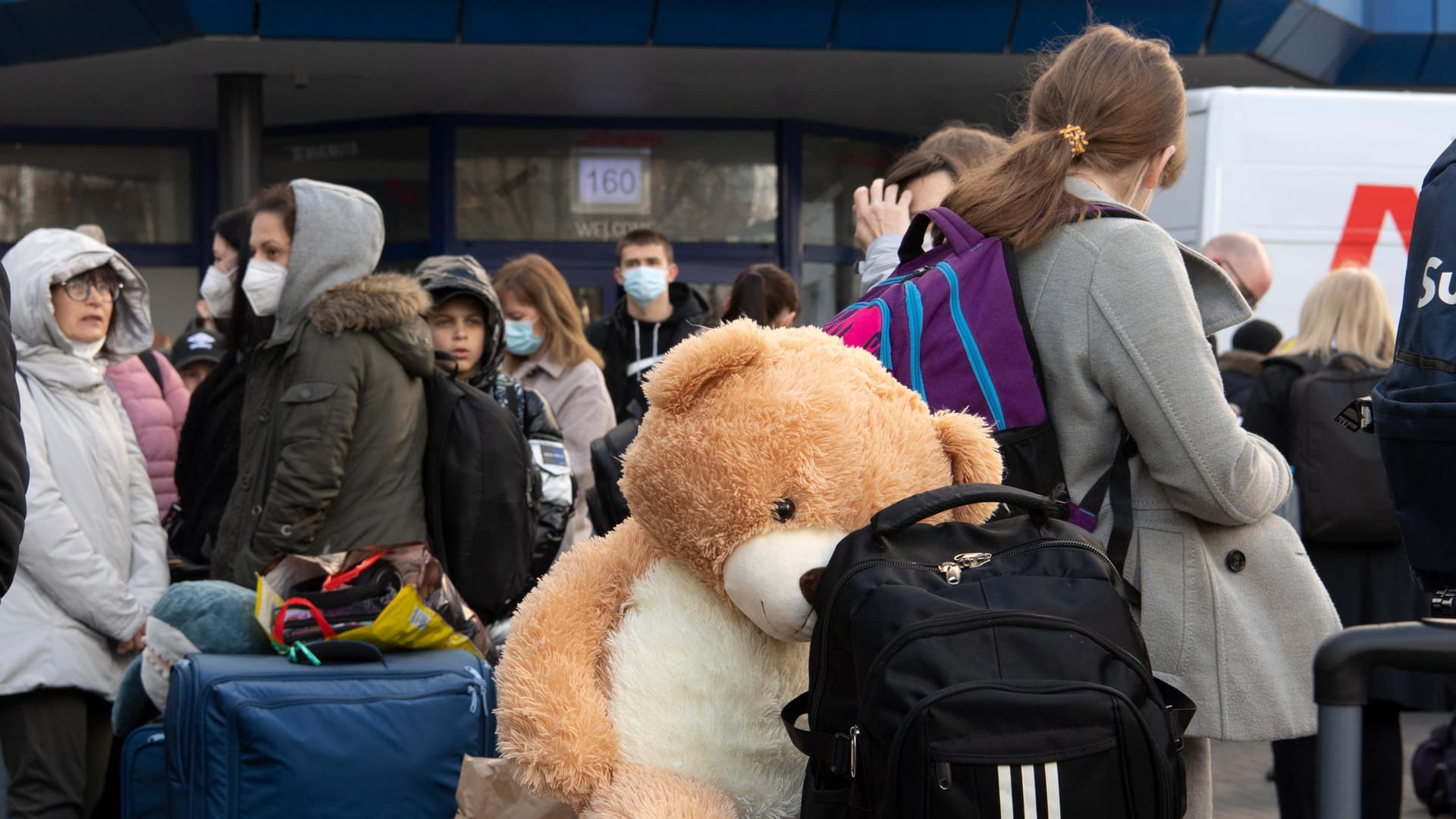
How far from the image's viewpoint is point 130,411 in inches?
209

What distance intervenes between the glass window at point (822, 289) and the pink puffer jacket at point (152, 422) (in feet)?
28.6

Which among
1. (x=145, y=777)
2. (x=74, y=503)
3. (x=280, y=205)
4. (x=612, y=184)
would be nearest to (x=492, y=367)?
(x=280, y=205)

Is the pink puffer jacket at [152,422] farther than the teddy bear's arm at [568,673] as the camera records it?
Yes

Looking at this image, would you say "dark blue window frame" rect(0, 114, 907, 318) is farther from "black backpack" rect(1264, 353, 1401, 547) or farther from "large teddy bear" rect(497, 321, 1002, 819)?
"large teddy bear" rect(497, 321, 1002, 819)

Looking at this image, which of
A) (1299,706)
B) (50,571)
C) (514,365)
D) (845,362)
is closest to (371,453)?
(50,571)

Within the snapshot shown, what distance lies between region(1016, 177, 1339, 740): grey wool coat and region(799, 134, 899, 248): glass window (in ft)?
36.6

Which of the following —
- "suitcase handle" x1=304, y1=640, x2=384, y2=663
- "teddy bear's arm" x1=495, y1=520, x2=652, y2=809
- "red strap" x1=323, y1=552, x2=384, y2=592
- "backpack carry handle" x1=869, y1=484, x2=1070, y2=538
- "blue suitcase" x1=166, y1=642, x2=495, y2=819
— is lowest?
"blue suitcase" x1=166, y1=642, x2=495, y2=819

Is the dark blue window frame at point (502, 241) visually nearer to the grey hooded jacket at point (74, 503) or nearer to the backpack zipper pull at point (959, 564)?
the grey hooded jacket at point (74, 503)

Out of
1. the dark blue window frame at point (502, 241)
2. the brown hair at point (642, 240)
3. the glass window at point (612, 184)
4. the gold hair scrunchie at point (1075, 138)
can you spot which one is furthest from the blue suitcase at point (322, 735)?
the glass window at point (612, 184)

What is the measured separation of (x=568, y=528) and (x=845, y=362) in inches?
146

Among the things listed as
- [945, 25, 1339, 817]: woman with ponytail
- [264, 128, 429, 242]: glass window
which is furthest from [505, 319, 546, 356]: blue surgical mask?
[264, 128, 429, 242]: glass window

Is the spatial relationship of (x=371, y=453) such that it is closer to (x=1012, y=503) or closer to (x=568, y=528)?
(x=568, y=528)

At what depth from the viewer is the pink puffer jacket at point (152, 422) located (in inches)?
209

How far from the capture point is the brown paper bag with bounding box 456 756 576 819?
228cm
